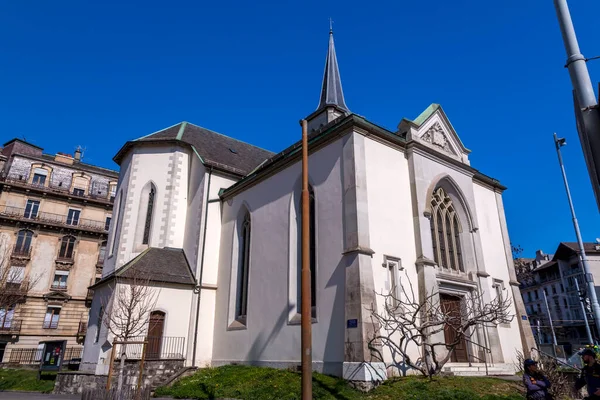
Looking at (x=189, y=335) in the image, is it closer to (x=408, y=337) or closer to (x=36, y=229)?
(x=408, y=337)

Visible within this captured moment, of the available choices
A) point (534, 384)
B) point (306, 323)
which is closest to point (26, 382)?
point (306, 323)

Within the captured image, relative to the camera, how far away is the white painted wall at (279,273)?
47.8 ft

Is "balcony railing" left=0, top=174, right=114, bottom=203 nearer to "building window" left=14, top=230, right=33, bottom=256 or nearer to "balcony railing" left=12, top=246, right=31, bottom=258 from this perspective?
"building window" left=14, top=230, right=33, bottom=256

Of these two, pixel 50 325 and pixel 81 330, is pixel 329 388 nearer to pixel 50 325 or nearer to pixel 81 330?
pixel 81 330

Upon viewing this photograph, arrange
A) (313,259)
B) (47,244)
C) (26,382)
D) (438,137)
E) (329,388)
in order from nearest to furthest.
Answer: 1. (329,388)
2. (313,259)
3. (438,137)
4. (26,382)
5. (47,244)

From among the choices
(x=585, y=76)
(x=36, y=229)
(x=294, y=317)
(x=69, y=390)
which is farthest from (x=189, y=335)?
(x=36, y=229)

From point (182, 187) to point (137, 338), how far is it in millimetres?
9196

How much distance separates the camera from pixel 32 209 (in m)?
38.0

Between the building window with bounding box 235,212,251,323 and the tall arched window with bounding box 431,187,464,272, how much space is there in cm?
884

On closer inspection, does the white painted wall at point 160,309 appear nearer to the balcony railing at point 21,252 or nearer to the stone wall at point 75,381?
the stone wall at point 75,381

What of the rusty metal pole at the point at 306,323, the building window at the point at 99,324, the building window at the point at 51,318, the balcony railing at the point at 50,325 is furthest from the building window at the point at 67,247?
the rusty metal pole at the point at 306,323

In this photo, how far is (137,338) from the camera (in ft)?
59.6

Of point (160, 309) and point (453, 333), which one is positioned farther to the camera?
point (160, 309)

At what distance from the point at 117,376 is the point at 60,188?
2898 cm
